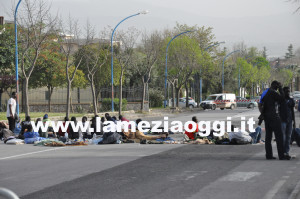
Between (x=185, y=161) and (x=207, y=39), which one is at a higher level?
(x=207, y=39)

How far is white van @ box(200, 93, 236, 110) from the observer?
57875 millimetres

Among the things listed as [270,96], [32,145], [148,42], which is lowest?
[32,145]

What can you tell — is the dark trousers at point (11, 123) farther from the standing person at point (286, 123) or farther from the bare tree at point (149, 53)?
the bare tree at point (149, 53)

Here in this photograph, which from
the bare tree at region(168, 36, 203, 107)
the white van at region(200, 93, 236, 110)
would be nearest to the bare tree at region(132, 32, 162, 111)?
the bare tree at region(168, 36, 203, 107)

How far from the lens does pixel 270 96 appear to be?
12.8 m

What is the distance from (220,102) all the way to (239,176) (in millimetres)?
49035

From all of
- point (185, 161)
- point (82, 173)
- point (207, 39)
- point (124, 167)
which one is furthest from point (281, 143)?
point (207, 39)

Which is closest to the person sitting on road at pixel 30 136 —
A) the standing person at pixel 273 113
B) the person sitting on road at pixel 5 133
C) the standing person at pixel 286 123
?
the person sitting on road at pixel 5 133

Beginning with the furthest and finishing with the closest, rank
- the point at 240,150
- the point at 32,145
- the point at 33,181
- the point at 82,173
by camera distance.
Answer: the point at 32,145 < the point at 240,150 < the point at 82,173 < the point at 33,181

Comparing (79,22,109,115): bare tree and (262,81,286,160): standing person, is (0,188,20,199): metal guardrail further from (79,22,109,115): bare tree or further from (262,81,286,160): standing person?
(79,22,109,115): bare tree

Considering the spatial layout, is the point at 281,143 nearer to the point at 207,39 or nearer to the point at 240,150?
the point at 240,150

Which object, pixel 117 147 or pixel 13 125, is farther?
pixel 13 125

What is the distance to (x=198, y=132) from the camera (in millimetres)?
19391

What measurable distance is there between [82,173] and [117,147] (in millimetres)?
6190
